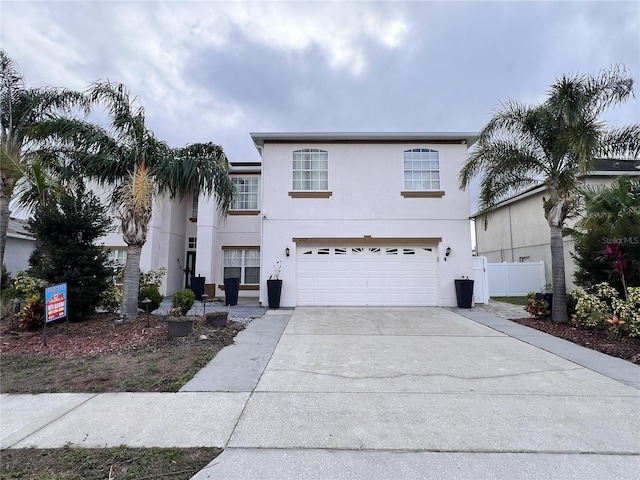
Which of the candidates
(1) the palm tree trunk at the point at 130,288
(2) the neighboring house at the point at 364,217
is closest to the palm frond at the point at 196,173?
(1) the palm tree trunk at the point at 130,288

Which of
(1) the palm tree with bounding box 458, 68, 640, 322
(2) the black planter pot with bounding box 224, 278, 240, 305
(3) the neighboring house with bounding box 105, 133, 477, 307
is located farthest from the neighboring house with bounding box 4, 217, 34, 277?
(1) the palm tree with bounding box 458, 68, 640, 322

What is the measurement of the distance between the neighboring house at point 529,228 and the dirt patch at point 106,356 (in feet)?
41.7

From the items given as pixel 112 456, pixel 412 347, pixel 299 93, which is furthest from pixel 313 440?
pixel 299 93

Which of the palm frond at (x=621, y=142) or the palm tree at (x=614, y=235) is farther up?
the palm frond at (x=621, y=142)

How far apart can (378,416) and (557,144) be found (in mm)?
8844

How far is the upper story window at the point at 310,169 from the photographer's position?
12594mm

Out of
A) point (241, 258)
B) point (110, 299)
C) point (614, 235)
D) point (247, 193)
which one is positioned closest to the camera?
point (614, 235)

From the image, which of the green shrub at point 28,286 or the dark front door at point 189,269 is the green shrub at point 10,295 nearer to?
the green shrub at point 28,286

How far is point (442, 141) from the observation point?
12.4 m

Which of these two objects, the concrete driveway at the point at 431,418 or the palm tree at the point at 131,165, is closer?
the concrete driveway at the point at 431,418

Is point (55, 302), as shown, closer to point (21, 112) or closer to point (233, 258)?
point (21, 112)

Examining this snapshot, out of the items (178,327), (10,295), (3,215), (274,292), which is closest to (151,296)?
(178,327)

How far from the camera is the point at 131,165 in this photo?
8281 millimetres

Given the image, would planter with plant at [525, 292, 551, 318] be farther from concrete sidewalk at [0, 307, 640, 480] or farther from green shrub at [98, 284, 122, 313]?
green shrub at [98, 284, 122, 313]
